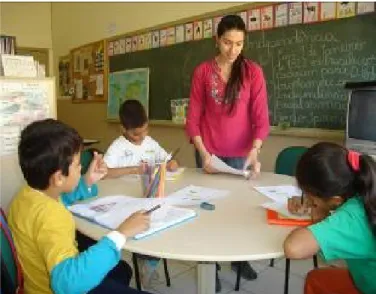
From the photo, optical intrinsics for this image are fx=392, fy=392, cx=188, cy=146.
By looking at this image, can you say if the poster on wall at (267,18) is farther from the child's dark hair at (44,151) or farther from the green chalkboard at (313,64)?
the child's dark hair at (44,151)

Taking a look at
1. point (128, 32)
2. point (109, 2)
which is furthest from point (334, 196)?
point (109, 2)

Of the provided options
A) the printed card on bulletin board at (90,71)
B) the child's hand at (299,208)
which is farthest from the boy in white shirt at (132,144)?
the printed card on bulletin board at (90,71)

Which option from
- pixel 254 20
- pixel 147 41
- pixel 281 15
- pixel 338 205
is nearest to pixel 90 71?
pixel 147 41

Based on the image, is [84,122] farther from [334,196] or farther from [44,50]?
[334,196]

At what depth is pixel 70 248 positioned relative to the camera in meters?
0.98

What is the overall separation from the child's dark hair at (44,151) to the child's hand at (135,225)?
0.22m

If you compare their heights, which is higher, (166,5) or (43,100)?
(166,5)

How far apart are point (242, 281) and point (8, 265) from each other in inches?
65.7

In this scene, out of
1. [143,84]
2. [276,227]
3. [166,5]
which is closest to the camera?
[276,227]

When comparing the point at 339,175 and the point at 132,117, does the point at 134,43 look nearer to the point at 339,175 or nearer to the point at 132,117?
the point at 132,117

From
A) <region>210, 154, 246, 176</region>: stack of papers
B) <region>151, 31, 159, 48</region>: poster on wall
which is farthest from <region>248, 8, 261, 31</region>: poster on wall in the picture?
<region>210, 154, 246, 176</region>: stack of papers

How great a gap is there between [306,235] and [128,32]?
4.00 metres

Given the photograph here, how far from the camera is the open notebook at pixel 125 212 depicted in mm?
1208

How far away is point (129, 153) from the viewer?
89.4 inches
